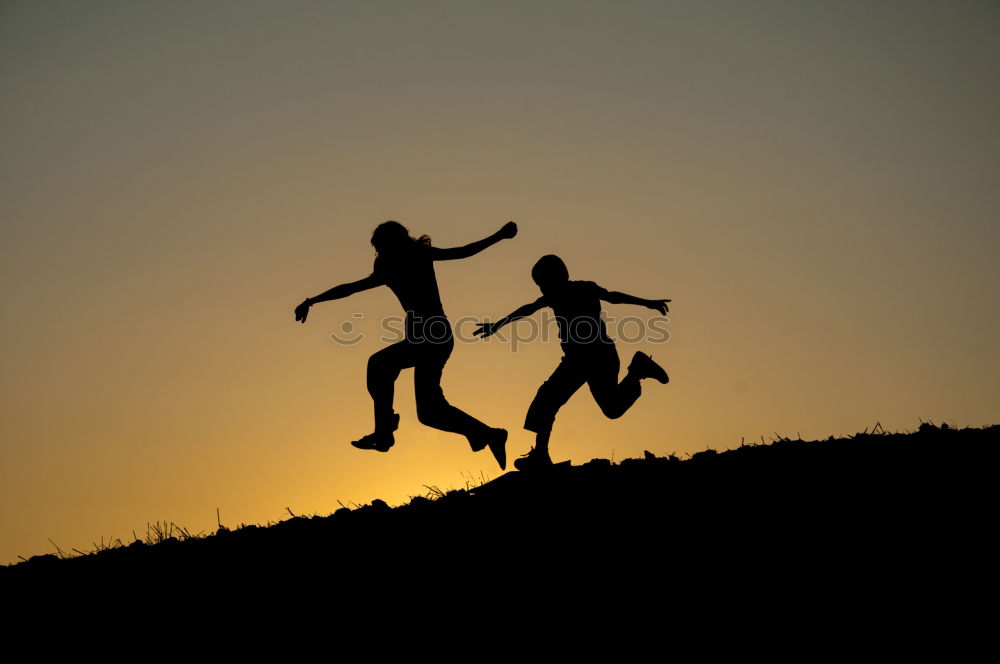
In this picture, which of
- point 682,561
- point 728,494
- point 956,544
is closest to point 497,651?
point 682,561

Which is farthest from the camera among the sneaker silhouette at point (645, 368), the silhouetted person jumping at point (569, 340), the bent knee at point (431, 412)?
the sneaker silhouette at point (645, 368)

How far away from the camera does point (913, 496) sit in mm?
7043

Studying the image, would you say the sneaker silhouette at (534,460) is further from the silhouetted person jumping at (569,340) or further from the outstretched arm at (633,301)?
the outstretched arm at (633,301)

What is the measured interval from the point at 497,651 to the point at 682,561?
1503 mm

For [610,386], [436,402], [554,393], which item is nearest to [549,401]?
[554,393]

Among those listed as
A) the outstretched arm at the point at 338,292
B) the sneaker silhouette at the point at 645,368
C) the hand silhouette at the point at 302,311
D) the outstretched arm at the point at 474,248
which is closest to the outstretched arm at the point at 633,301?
the sneaker silhouette at the point at 645,368

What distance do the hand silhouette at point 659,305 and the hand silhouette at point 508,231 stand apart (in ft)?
5.82

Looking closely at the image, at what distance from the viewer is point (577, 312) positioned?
33.1 ft

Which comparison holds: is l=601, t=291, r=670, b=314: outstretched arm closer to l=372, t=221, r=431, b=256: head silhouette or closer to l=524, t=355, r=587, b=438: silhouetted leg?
l=524, t=355, r=587, b=438: silhouetted leg

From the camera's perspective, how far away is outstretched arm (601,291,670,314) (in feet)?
33.2

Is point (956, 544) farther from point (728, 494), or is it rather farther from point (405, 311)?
point (405, 311)

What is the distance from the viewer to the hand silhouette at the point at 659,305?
1026 centimetres

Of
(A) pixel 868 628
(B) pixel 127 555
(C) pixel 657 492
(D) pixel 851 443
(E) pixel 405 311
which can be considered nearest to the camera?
(A) pixel 868 628

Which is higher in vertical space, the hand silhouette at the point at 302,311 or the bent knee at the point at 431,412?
the hand silhouette at the point at 302,311
